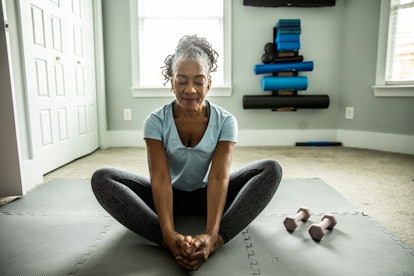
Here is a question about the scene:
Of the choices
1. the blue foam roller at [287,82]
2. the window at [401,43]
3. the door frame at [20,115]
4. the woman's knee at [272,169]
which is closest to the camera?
the woman's knee at [272,169]

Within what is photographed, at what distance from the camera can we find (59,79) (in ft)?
7.52

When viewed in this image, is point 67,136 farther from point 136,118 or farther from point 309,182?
point 309,182

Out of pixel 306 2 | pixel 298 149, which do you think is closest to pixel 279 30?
pixel 306 2

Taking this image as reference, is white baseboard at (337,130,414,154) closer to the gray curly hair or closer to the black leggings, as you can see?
the black leggings

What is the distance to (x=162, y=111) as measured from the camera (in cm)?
114

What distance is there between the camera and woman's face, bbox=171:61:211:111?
1.00 metres

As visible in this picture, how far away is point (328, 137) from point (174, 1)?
2.29 meters

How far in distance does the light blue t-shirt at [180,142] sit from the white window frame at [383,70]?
241 cm

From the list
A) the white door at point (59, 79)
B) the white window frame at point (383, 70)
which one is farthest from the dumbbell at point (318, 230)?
the white window frame at point (383, 70)

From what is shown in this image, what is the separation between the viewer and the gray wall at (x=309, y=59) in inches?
117

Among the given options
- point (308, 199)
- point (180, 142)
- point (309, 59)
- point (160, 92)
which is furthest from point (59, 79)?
point (309, 59)

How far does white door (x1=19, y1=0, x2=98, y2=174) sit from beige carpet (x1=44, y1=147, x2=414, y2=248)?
0.19 m

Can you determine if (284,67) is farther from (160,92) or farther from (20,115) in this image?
(20,115)

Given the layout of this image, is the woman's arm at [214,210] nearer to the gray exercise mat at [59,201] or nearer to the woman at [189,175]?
the woman at [189,175]
